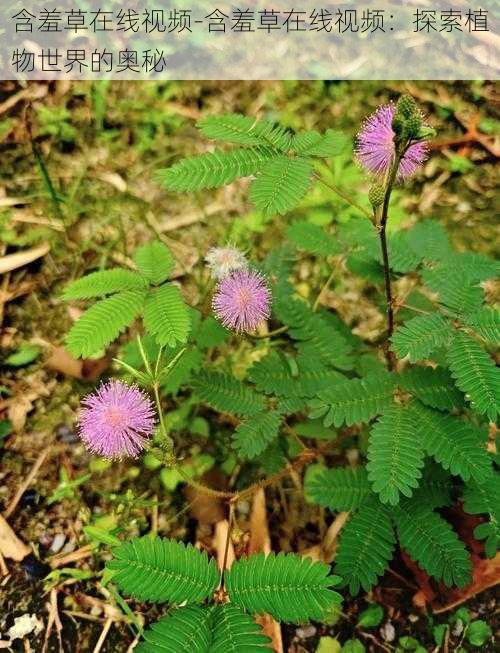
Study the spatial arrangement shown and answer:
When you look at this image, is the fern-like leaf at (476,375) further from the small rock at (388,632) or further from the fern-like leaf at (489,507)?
the small rock at (388,632)

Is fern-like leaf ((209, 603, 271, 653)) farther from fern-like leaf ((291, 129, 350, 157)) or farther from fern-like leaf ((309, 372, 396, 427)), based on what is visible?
fern-like leaf ((291, 129, 350, 157))

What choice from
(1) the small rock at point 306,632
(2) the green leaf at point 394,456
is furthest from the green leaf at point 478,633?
(2) the green leaf at point 394,456

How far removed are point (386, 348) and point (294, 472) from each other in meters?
0.74

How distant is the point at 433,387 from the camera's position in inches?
80.3

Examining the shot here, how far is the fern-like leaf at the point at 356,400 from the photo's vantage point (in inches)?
78.9

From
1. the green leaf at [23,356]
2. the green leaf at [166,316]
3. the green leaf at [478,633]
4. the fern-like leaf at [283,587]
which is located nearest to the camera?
the fern-like leaf at [283,587]

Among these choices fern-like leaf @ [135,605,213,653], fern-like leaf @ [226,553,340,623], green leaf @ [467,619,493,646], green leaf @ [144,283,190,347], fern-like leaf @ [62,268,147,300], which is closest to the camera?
fern-like leaf @ [135,605,213,653]

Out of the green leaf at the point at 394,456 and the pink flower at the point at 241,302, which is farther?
the pink flower at the point at 241,302

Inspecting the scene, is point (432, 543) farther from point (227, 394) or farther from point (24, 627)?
point (24, 627)

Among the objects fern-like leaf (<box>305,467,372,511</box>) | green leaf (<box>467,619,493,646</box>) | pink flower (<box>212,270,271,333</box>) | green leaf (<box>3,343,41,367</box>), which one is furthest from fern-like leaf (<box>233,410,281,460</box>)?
green leaf (<box>3,343,41,367</box>)

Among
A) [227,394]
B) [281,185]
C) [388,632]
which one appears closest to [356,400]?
[227,394]

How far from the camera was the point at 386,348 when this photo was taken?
221cm

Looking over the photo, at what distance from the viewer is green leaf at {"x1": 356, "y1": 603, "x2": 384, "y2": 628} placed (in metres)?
2.38

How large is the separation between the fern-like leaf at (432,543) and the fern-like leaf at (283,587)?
1.52 ft
